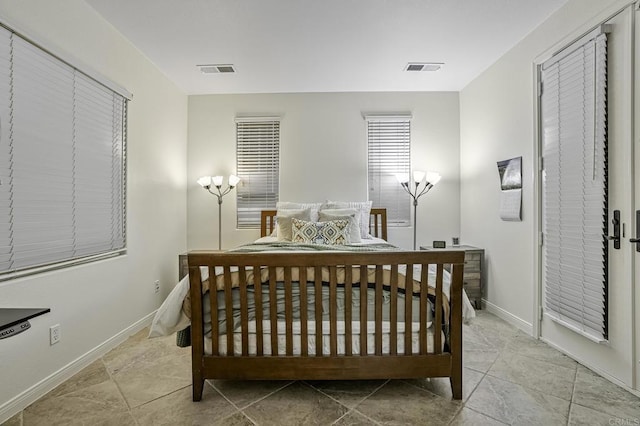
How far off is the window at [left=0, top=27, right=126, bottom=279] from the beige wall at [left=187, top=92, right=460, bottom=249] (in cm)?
159

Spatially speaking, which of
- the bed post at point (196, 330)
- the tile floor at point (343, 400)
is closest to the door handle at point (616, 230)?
the tile floor at point (343, 400)

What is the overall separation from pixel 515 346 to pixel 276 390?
79.4 inches

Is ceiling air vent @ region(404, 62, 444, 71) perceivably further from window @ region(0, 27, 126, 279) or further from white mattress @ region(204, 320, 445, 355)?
window @ region(0, 27, 126, 279)

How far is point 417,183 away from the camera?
429cm

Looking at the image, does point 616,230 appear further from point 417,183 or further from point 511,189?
point 417,183

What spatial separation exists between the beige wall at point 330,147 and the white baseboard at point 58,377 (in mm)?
1767

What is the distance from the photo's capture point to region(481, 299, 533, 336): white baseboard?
9.98 ft

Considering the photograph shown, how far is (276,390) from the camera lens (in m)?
2.08

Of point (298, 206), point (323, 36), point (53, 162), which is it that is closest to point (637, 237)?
point (323, 36)

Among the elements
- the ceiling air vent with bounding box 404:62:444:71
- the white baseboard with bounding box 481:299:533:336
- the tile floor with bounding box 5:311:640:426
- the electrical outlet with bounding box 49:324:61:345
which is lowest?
the tile floor with bounding box 5:311:640:426

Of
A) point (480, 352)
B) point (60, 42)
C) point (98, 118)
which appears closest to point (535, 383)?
point (480, 352)

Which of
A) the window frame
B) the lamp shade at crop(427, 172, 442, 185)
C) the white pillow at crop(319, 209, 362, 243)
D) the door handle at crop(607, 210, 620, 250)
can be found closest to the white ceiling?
the window frame

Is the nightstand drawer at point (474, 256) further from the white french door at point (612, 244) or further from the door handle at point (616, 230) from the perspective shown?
the door handle at point (616, 230)

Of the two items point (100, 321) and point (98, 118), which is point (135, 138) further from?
point (100, 321)
